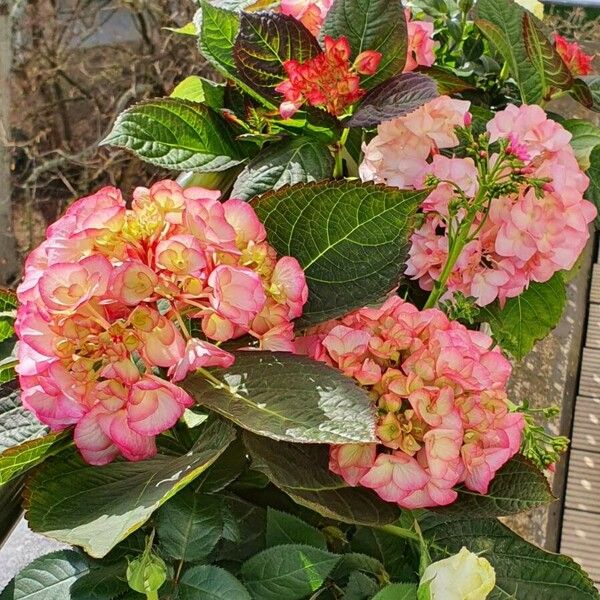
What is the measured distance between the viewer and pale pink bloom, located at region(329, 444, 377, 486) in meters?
0.43

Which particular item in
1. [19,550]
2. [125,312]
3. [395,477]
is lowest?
[19,550]

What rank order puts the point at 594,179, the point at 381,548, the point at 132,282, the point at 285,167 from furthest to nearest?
the point at 594,179, the point at 285,167, the point at 381,548, the point at 132,282

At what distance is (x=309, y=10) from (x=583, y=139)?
0.23 metres

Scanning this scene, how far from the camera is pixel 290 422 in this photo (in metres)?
0.38

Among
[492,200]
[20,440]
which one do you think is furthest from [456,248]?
[20,440]

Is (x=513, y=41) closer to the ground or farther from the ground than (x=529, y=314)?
farther from the ground

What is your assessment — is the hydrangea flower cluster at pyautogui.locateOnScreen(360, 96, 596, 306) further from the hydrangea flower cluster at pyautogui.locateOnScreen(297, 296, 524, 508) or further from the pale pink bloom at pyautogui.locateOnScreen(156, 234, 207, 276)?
the pale pink bloom at pyautogui.locateOnScreen(156, 234, 207, 276)

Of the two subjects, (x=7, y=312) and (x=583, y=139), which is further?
(x=583, y=139)

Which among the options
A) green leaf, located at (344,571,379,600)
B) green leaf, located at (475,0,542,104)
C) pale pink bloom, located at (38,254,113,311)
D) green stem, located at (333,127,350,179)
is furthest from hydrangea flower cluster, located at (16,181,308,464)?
green leaf, located at (475,0,542,104)

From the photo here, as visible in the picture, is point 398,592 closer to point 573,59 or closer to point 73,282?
point 73,282

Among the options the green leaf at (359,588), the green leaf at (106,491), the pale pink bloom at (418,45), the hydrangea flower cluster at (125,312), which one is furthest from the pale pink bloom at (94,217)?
the pale pink bloom at (418,45)

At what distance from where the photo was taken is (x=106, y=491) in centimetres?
43

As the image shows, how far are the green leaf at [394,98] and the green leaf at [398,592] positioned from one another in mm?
273

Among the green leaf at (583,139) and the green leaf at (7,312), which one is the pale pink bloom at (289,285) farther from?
the green leaf at (583,139)
